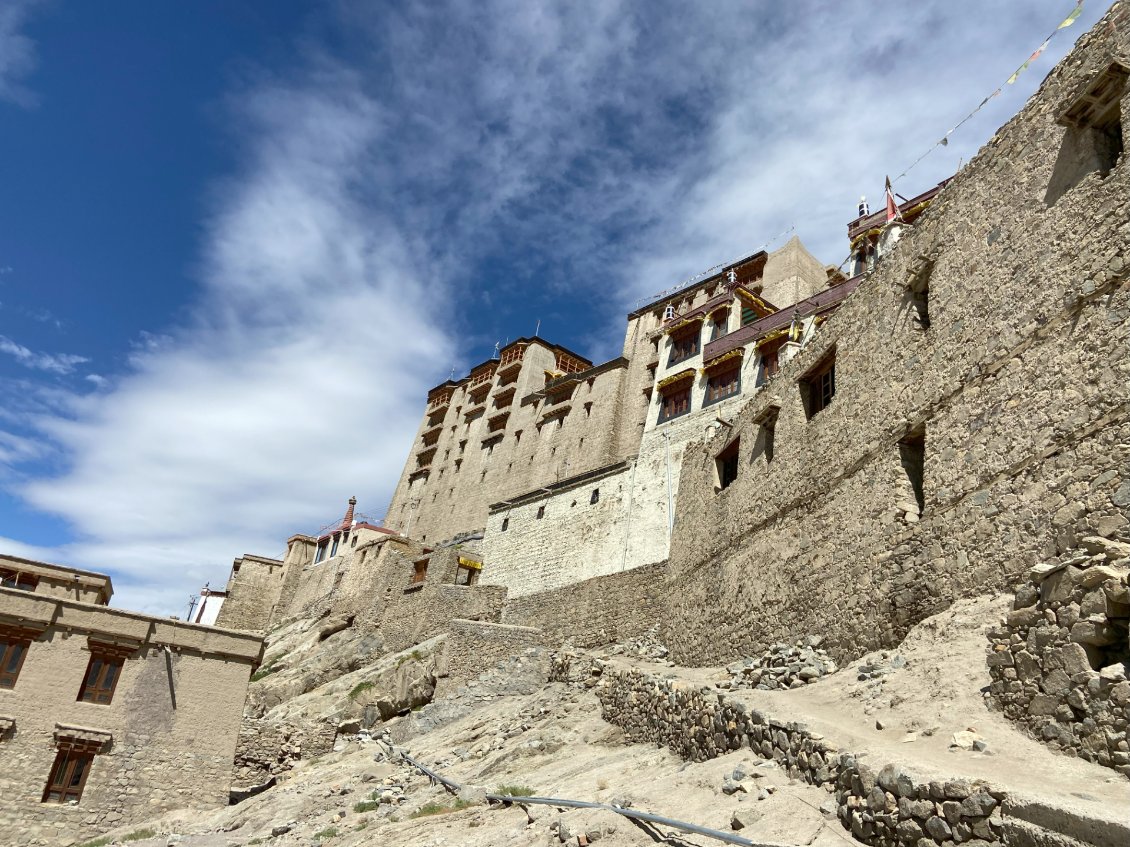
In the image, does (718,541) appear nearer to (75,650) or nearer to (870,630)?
(870,630)

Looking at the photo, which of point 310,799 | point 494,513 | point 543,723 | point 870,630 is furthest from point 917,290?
point 494,513

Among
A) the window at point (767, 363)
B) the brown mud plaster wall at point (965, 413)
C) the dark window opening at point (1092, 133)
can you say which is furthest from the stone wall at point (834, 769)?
the window at point (767, 363)

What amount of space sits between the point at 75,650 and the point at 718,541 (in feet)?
48.4

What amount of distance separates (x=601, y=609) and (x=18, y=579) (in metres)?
16.2

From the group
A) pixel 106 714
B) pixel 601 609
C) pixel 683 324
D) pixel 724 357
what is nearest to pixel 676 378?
pixel 724 357

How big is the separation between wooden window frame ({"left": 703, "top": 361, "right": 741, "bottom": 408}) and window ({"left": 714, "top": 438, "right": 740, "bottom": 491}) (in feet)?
37.6

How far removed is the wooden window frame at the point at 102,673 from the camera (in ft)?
57.9

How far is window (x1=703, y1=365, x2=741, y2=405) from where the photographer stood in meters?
30.6

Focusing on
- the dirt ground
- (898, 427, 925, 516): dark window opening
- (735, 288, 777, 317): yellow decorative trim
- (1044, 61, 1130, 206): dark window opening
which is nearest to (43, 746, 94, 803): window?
the dirt ground

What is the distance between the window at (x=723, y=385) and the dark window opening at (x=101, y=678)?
21.8m

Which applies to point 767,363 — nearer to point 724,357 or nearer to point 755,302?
point 724,357

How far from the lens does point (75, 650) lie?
1783 centimetres

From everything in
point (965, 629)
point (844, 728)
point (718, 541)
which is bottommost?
point (844, 728)

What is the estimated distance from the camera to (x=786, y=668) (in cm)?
1117
